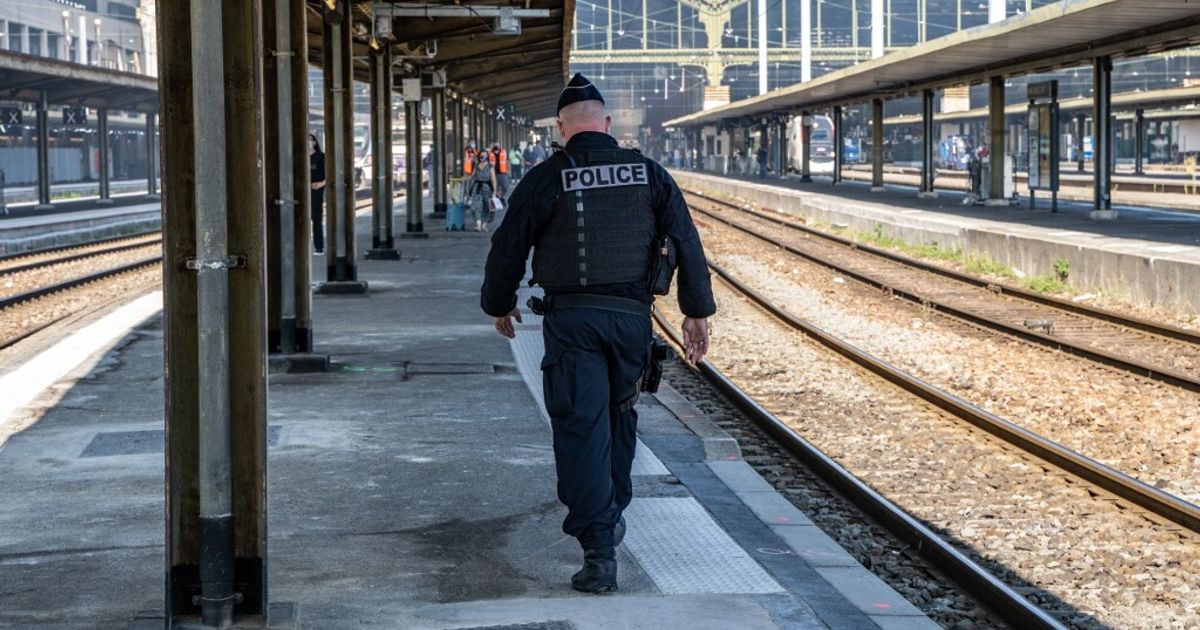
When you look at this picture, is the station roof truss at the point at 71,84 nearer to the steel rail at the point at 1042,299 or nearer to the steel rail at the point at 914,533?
the steel rail at the point at 1042,299

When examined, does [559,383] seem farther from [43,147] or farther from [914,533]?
[43,147]

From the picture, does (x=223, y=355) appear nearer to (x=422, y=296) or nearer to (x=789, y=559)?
(x=789, y=559)

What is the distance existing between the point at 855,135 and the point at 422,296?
77.2 m

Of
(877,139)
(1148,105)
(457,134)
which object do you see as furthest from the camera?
(1148,105)

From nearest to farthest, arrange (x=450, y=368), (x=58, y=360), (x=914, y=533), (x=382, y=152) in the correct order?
(x=914, y=533), (x=450, y=368), (x=58, y=360), (x=382, y=152)

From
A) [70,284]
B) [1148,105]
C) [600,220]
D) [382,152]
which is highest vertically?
[1148,105]

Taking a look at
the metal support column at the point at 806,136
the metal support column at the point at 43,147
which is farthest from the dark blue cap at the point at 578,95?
the metal support column at the point at 806,136

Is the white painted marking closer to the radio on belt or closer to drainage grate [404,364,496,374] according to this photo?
drainage grate [404,364,496,374]

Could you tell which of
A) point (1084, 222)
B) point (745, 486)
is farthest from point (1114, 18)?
point (745, 486)

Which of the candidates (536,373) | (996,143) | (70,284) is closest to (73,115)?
(996,143)

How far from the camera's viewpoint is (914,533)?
765 cm

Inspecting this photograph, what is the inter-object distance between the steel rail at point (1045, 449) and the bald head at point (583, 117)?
12.0ft

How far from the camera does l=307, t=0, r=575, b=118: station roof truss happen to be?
23125mm

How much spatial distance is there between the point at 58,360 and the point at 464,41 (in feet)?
57.2
